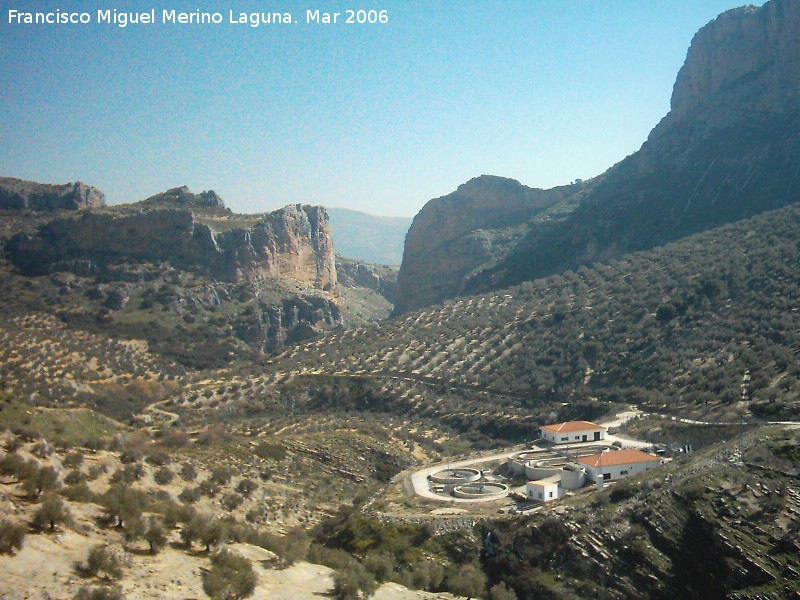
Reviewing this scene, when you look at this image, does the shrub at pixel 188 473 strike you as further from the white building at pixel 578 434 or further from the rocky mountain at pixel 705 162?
the rocky mountain at pixel 705 162

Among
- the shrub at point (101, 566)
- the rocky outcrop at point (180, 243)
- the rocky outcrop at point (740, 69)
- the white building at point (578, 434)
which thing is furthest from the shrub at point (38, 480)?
the rocky outcrop at point (740, 69)

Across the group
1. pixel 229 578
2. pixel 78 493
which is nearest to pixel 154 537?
pixel 229 578

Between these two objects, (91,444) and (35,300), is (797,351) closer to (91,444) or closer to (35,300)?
(91,444)

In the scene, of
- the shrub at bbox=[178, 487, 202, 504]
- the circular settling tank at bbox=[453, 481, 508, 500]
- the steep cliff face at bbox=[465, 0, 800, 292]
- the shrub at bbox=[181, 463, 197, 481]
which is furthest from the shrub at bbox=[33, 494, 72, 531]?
the steep cliff face at bbox=[465, 0, 800, 292]

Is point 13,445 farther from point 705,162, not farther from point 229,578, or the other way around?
point 705,162

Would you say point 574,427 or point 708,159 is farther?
point 708,159

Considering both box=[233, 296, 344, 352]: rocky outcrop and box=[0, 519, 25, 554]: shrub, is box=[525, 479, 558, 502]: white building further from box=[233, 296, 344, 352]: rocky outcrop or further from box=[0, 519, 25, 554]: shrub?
box=[233, 296, 344, 352]: rocky outcrop
